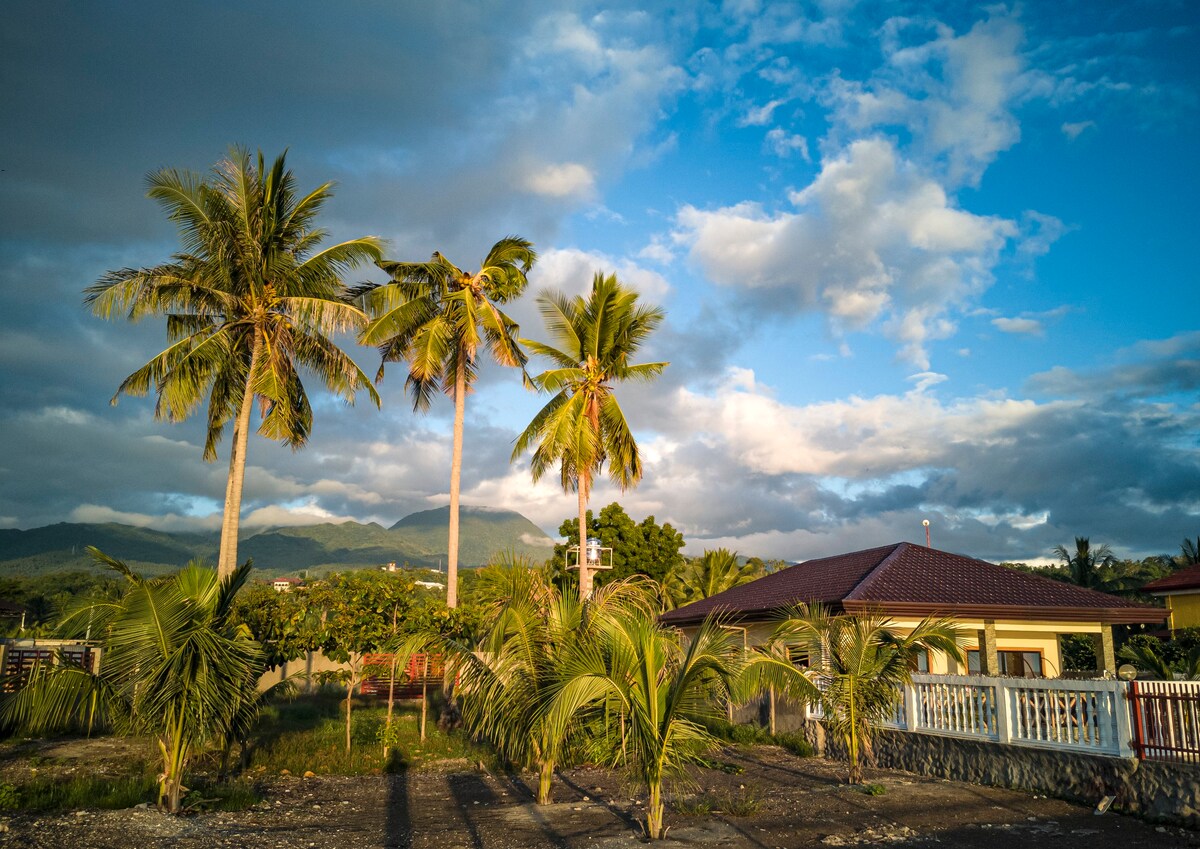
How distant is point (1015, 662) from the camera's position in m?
18.8

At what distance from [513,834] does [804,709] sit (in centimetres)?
950

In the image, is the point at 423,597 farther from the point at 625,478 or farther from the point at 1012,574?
the point at 1012,574

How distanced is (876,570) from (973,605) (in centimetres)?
237

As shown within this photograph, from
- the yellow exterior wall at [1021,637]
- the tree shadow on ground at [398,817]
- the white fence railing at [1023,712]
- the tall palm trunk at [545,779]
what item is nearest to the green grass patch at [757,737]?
the yellow exterior wall at [1021,637]

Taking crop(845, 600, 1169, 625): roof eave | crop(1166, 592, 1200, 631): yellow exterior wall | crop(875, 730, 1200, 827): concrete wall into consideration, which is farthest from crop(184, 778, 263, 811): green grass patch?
crop(1166, 592, 1200, 631): yellow exterior wall

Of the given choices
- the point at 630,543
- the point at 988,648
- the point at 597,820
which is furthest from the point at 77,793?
the point at 630,543

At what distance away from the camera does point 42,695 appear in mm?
10023

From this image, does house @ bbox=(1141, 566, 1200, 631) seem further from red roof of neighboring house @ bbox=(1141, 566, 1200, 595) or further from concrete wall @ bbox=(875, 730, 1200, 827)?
concrete wall @ bbox=(875, 730, 1200, 827)

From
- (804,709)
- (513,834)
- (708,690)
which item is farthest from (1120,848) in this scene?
(804,709)

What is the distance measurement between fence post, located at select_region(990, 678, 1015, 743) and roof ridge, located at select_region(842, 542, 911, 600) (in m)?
4.03

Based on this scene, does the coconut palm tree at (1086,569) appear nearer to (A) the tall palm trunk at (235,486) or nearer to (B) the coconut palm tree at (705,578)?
(B) the coconut palm tree at (705,578)

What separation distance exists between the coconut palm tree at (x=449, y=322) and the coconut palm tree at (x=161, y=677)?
42.9 feet

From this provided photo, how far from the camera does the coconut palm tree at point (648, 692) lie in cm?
858

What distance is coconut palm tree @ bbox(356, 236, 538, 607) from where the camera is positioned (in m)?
24.3
